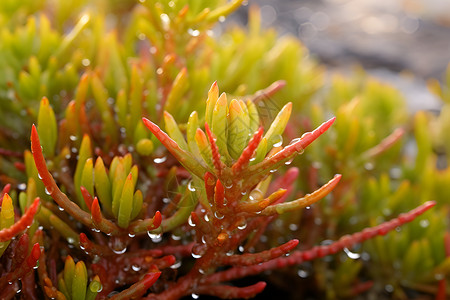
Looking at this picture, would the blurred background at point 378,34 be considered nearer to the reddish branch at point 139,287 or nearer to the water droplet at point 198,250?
the water droplet at point 198,250

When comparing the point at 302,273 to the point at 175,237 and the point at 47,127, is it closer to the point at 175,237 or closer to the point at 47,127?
the point at 175,237

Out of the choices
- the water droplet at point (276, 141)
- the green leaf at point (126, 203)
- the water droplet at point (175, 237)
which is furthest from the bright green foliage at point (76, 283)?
the water droplet at point (276, 141)

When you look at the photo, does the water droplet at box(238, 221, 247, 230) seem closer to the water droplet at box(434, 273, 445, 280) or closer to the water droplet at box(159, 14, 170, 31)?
the water droplet at box(159, 14, 170, 31)

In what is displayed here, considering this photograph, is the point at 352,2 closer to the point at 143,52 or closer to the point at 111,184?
the point at 143,52

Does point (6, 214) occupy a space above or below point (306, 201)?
above

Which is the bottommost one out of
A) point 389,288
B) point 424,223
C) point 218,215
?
point 389,288

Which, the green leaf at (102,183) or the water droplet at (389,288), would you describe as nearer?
the green leaf at (102,183)

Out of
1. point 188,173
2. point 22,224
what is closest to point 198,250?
point 188,173
